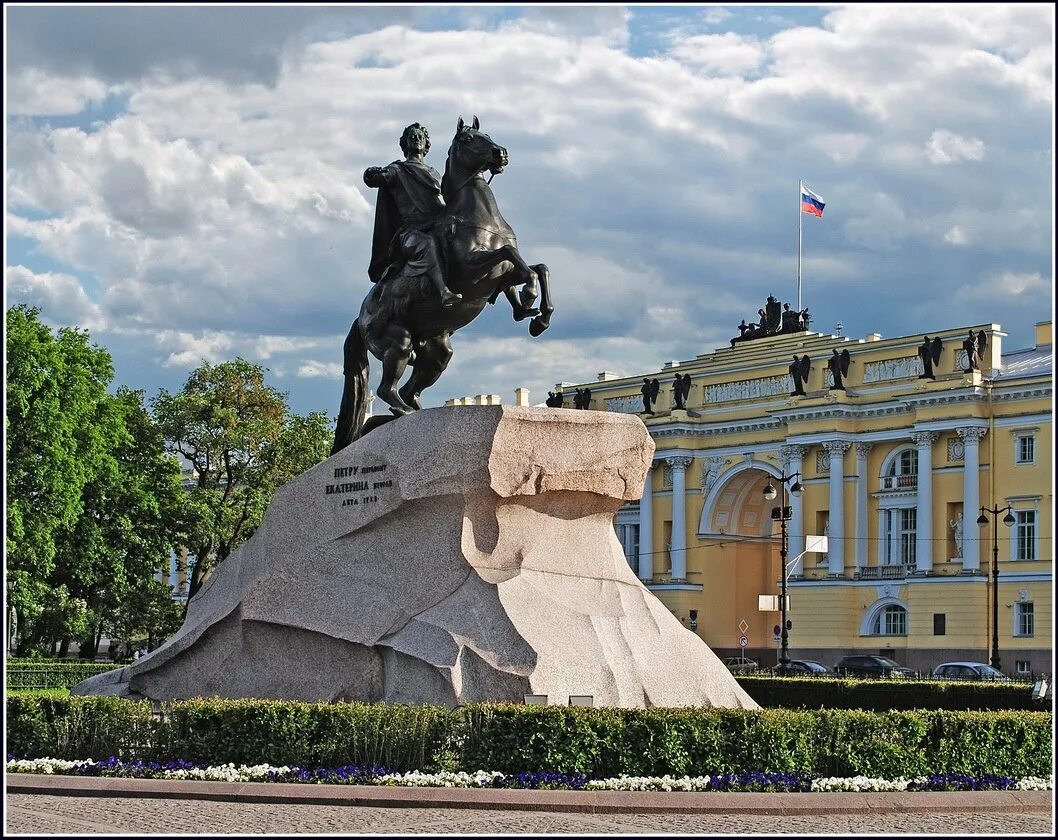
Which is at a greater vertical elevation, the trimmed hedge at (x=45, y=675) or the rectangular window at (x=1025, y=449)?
the rectangular window at (x=1025, y=449)

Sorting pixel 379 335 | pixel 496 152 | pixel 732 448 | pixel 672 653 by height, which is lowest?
pixel 672 653

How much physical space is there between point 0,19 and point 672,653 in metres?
8.09

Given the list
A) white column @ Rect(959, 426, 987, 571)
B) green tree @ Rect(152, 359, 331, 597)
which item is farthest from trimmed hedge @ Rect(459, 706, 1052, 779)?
white column @ Rect(959, 426, 987, 571)

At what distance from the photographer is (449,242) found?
16.2 m

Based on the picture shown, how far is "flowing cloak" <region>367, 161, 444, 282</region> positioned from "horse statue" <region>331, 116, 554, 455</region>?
30 centimetres

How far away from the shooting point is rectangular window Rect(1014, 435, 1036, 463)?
64581 mm

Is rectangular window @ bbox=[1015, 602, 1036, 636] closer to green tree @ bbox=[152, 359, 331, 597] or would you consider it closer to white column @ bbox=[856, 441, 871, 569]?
white column @ bbox=[856, 441, 871, 569]

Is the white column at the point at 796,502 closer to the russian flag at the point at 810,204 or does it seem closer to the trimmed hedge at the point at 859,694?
the russian flag at the point at 810,204

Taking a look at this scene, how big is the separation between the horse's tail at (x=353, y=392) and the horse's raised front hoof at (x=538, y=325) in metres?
2.50

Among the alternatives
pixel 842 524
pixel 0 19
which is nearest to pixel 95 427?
pixel 0 19

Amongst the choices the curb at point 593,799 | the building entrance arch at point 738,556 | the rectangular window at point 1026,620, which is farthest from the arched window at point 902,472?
the curb at point 593,799

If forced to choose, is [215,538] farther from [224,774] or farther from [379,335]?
[224,774]

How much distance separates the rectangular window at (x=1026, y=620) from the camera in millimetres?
62500

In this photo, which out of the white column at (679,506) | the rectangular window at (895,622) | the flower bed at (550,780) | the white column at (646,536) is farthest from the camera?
the white column at (646,536)
